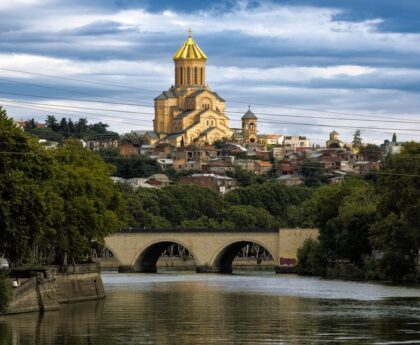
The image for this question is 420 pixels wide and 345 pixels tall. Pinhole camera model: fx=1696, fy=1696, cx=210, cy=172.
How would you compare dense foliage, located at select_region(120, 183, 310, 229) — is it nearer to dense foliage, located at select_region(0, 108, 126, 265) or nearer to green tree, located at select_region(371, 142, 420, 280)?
green tree, located at select_region(371, 142, 420, 280)

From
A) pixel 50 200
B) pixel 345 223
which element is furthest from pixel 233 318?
pixel 345 223

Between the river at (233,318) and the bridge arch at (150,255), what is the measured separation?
40967 mm

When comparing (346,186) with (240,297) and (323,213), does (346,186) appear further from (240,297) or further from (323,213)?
(240,297)

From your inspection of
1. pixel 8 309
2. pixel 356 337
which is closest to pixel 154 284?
pixel 8 309

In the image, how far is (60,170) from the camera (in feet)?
261

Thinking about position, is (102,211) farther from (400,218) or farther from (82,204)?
(400,218)

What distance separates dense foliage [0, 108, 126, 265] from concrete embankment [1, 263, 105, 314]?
84cm

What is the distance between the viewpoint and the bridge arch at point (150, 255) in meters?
137

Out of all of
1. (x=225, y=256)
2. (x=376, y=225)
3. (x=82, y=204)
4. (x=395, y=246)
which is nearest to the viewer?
(x=82, y=204)

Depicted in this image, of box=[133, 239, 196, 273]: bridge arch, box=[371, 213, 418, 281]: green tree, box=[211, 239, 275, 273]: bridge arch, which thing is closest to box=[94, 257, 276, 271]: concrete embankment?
box=[133, 239, 196, 273]: bridge arch

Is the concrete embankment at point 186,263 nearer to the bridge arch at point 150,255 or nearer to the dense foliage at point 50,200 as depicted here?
the bridge arch at point 150,255

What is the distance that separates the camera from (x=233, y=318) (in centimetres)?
6781

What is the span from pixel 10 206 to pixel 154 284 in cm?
4054

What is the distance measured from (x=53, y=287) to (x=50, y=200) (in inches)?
152
